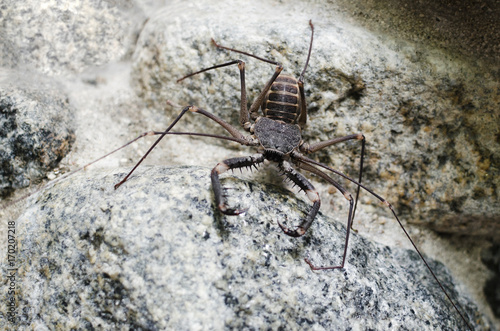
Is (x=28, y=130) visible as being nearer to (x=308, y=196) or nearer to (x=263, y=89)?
(x=263, y=89)

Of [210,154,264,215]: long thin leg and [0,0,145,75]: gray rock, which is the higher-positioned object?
[0,0,145,75]: gray rock

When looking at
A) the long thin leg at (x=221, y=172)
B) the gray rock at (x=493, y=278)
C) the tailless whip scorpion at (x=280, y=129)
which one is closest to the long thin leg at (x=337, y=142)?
the tailless whip scorpion at (x=280, y=129)

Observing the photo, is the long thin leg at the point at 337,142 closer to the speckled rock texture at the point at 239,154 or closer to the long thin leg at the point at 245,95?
the speckled rock texture at the point at 239,154

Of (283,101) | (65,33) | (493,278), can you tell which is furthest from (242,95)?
(493,278)

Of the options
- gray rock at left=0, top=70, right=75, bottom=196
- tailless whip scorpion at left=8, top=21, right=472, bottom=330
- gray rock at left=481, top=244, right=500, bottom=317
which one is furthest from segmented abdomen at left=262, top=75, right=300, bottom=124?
gray rock at left=481, top=244, right=500, bottom=317

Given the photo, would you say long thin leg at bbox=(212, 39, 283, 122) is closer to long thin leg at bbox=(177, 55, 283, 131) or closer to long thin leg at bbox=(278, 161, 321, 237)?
long thin leg at bbox=(177, 55, 283, 131)

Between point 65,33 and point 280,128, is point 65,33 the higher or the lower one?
the higher one
